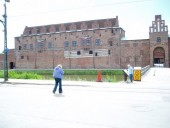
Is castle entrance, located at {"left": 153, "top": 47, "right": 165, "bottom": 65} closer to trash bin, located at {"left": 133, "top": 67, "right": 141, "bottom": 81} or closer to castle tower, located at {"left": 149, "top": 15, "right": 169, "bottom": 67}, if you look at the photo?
castle tower, located at {"left": 149, "top": 15, "right": 169, "bottom": 67}

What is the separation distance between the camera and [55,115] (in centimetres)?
695

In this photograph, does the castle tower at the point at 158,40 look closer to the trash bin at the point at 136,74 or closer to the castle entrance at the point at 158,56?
the castle entrance at the point at 158,56

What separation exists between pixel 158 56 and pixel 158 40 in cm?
346

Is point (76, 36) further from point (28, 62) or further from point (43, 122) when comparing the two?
point (43, 122)

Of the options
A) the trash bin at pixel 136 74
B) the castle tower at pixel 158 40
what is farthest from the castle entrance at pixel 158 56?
the trash bin at pixel 136 74

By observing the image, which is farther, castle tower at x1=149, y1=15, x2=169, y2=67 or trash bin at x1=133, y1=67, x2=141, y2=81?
castle tower at x1=149, y1=15, x2=169, y2=67

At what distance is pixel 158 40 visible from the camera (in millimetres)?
47875

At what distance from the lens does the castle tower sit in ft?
156

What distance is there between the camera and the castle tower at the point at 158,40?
47688 mm

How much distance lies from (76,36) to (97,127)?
169 ft

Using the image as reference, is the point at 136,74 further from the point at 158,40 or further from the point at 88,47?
the point at 88,47

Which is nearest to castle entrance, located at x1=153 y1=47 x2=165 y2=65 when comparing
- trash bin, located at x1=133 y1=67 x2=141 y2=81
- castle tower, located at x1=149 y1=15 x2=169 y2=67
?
castle tower, located at x1=149 y1=15 x2=169 y2=67

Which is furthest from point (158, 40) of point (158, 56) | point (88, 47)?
point (88, 47)

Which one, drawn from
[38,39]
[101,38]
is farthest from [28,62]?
[101,38]
